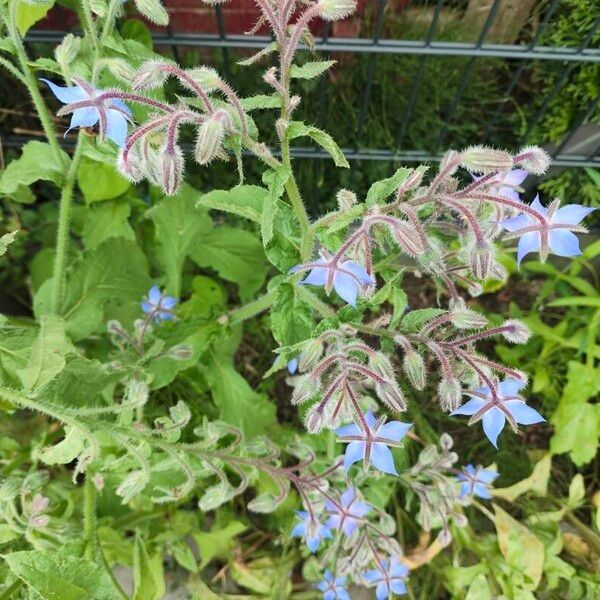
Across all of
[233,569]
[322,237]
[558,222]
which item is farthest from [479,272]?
[233,569]

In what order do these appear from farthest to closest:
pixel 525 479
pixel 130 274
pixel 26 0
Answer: pixel 525 479 → pixel 130 274 → pixel 26 0

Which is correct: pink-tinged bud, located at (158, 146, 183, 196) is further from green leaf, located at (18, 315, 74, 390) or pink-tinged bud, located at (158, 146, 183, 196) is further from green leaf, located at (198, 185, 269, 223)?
green leaf, located at (18, 315, 74, 390)

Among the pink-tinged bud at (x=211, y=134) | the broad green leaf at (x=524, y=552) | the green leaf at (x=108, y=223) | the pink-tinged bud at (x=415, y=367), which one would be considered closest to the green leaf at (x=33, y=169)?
the green leaf at (x=108, y=223)

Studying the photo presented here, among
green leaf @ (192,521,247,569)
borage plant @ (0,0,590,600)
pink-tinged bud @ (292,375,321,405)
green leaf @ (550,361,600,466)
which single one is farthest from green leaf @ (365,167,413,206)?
green leaf @ (550,361,600,466)

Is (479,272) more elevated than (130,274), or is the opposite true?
(479,272)

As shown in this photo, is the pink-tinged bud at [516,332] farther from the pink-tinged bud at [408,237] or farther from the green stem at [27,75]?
the green stem at [27,75]

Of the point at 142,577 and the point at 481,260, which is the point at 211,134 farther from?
the point at 142,577

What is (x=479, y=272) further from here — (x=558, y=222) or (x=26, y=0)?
(x=26, y=0)
